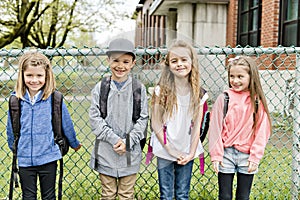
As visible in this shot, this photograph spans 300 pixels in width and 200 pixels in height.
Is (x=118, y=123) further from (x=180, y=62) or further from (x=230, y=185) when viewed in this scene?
(x=230, y=185)

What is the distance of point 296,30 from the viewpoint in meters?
9.82

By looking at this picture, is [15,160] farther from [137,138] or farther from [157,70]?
[157,70]

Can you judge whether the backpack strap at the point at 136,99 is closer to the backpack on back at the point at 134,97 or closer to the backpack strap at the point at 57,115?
the backpack on back at the point at 134,97

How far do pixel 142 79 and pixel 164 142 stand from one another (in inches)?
18.3

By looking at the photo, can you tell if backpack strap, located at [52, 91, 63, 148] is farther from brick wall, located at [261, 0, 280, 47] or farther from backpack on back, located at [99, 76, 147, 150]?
brick wall, located at [261, 0, 280, 47]

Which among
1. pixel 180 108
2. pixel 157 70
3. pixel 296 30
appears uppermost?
pixel 296 30

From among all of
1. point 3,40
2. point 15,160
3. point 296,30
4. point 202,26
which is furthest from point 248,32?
point 15,160

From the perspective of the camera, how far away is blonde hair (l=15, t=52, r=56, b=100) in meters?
3.15

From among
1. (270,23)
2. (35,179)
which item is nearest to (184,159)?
(35,179)

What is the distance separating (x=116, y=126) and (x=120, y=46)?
1.84 feet

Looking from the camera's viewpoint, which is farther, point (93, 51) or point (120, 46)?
point (93, 51)

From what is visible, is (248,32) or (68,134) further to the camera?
(248,32)

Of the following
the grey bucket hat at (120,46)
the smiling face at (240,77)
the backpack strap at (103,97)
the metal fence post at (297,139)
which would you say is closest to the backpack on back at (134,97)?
the backpack strap at (103,97)

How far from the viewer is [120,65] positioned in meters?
3.04
